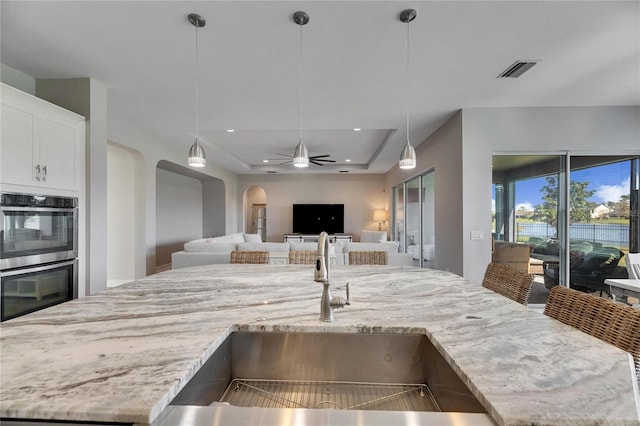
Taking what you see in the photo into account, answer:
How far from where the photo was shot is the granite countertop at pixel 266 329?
65 centimetres

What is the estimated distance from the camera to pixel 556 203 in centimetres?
398

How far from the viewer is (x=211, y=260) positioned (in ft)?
14.8

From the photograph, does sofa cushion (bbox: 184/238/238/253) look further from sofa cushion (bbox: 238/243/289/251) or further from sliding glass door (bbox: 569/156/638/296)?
sliding glass door (bbox: 569/156/638/296)

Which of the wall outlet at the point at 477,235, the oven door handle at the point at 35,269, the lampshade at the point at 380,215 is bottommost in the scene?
the oven door handle at the point at 35,269

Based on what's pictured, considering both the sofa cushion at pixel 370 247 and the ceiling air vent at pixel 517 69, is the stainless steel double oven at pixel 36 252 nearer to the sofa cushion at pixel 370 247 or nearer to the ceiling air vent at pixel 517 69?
the sofa cushion at pixel 370 247

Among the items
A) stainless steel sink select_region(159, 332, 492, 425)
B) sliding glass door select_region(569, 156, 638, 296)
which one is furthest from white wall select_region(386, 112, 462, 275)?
stainless steel sink select_region(159, 332, 492, 425)

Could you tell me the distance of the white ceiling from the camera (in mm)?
2068

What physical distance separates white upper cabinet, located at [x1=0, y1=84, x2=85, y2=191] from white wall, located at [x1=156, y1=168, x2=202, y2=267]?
4050 millimetres

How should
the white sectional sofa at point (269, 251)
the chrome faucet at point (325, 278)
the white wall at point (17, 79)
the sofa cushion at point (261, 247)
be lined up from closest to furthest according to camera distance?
1. the chrome faucet at point (325, 278)
2. the white wall at point (17, 79)
3. the white sectional sofa at point (269, 251)
4. the sofa cushion at point (261, 247)

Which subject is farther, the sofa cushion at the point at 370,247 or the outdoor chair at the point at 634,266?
the sofa cushion at the point at 370,247

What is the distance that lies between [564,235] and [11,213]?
19.1ft

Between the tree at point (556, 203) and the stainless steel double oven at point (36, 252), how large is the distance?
17.6 ft

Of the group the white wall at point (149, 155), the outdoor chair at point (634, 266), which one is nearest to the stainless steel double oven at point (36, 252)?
the white wall at point (149, 155)

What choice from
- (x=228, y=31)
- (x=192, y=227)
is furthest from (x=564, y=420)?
(x=192, y=227)
